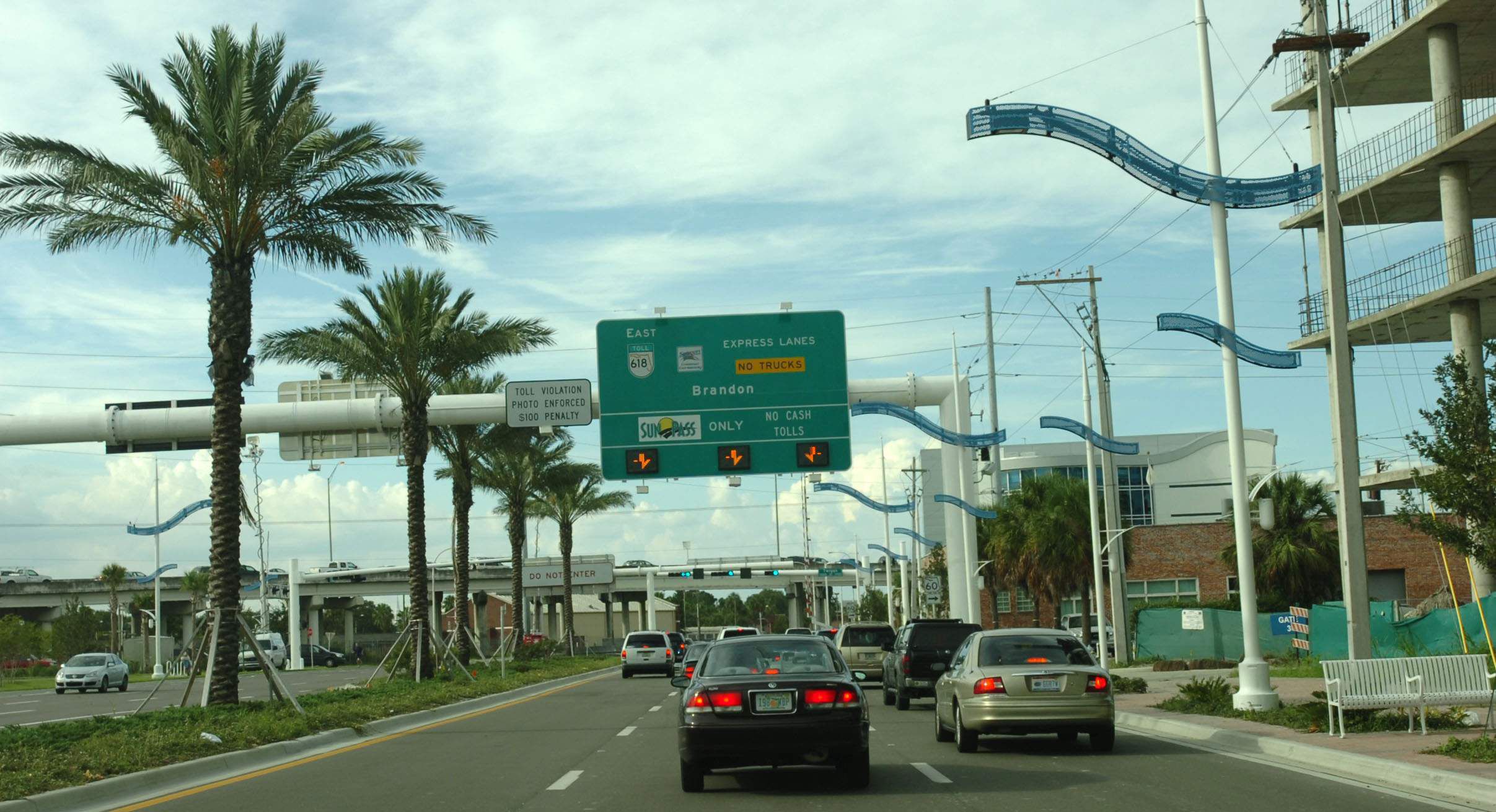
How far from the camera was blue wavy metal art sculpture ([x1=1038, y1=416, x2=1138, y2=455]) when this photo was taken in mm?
34438

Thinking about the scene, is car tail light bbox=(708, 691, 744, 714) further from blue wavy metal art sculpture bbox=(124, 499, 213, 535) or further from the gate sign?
blue wavy metal art sculpture bbox=(124, 499, 213, 535)

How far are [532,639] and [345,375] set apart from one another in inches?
2042

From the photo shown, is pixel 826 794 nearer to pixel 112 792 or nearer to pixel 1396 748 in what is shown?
pixel 1396 748

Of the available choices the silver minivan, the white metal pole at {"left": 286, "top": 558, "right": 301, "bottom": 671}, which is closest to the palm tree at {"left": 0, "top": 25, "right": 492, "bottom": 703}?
the silver minivan

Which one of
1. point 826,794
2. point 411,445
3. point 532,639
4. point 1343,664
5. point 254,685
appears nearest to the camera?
point 826,794

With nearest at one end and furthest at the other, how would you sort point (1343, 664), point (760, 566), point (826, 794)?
1. point (826, 794)
2. point (1343, 664)
3. point (760, 566)

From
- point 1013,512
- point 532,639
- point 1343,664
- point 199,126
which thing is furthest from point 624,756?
point 532,639

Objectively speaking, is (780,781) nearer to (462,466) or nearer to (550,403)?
(550,403)

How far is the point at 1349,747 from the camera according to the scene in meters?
15.0

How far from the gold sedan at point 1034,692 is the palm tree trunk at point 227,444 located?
43.9 ft

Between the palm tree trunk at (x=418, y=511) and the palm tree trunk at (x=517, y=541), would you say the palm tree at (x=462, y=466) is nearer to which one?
the palm tree trunk at (x=418, y=511)

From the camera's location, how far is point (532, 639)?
8550 cm

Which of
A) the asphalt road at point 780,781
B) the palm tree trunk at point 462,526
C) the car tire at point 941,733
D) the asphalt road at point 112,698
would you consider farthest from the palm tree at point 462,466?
the car tire at point 941,733

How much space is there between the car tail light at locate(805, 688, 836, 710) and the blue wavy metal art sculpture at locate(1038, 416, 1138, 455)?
22.6 m
